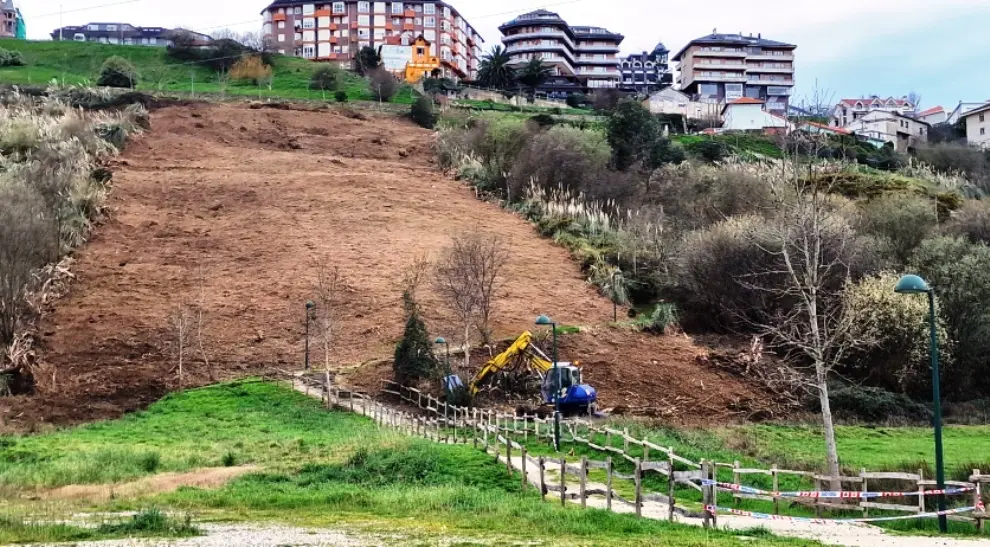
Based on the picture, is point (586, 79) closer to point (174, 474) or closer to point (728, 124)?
point (728, 124)

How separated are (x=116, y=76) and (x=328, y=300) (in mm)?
67739

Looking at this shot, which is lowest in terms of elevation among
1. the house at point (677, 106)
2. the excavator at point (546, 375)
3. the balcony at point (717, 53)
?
the excavator at point (546, 375)

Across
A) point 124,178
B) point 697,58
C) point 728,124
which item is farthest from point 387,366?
point 697,58

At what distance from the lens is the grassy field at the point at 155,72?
333 feet

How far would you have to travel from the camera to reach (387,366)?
40.0 m

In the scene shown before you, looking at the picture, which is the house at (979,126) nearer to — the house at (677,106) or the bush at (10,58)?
the house at (677,106)

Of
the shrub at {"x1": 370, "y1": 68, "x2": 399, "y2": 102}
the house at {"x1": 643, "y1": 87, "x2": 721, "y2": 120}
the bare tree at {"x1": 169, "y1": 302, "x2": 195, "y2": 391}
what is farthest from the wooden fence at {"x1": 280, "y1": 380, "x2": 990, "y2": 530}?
the house at {"x1": 643, "y1": 87, "x2": 721, "y2": 120}

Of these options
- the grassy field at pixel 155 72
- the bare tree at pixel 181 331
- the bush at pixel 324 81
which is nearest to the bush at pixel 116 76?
the grassy field at pixel 155 72

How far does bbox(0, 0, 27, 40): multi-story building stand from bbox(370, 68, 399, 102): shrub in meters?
109

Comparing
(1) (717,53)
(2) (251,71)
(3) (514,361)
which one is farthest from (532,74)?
(3) (514,361)

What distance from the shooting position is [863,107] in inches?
5281

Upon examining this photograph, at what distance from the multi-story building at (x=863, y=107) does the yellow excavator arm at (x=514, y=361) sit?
95708 mm

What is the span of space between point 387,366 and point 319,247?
16.8 m

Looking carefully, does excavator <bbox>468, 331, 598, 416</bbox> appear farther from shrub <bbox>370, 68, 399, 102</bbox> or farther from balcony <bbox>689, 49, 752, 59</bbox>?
balcony <bbox>689, 49, 752, 59</bbox>
